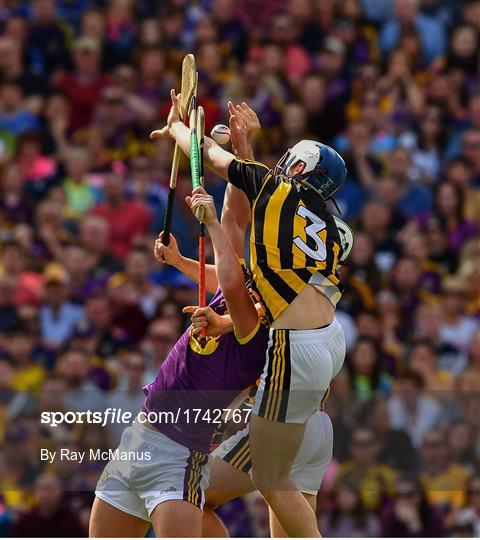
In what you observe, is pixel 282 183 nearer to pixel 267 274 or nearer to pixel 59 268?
pixel 267 274

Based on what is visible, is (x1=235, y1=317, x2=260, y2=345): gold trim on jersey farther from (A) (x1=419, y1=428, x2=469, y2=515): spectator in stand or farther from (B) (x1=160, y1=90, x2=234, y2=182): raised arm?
(A) (x1=419, y1=428, x2=469, y2=515): spectator in stand

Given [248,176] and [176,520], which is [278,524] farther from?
[248,176]

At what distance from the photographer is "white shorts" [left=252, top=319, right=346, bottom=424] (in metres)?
8.00

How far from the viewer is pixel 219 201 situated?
1378 centimetres

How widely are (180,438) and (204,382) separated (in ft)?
0.91

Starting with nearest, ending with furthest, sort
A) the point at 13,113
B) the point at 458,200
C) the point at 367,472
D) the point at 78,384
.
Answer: the point at 367,472 → the point at 78,384 → the point at 458,200 → the point at 13,113

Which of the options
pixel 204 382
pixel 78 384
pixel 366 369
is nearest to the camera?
pixel 204 382

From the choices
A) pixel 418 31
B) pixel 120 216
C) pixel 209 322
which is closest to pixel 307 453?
pixel 209 322

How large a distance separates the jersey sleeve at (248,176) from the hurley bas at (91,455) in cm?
128

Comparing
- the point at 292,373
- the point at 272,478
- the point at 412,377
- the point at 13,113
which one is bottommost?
the point at 272,478

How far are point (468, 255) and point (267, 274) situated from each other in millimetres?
6514

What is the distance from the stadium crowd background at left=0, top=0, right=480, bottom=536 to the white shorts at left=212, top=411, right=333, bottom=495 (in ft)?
5.83

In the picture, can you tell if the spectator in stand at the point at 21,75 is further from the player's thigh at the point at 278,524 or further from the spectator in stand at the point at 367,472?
the player's thigh at the point at 278,524

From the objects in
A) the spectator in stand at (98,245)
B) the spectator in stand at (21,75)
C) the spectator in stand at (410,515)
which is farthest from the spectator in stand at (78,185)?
the spectator in stand at (410,515)
